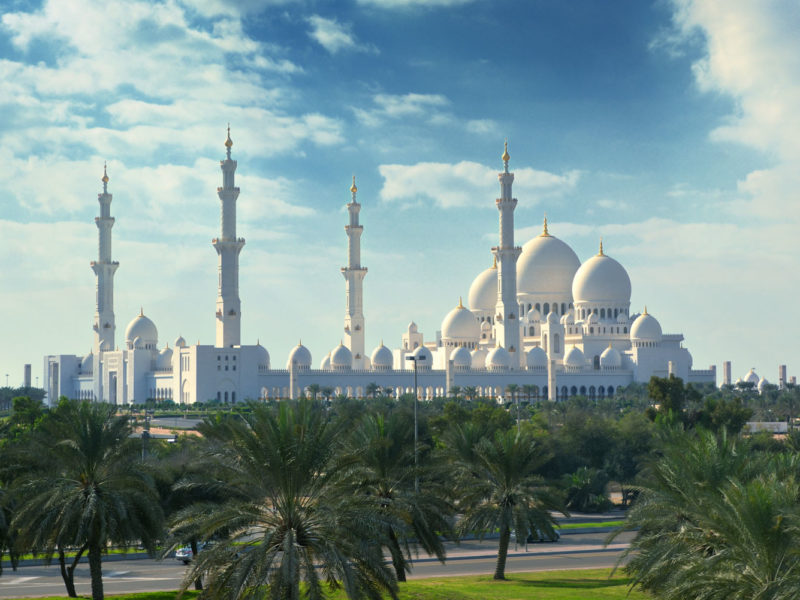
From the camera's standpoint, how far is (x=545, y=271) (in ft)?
347

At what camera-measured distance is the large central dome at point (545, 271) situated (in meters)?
106

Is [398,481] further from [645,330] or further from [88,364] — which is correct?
[88,364]

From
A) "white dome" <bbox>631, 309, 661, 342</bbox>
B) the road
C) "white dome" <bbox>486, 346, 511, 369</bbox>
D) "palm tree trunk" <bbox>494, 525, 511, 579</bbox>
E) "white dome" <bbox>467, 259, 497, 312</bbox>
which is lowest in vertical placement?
the road

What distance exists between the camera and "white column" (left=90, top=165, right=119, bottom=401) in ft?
330

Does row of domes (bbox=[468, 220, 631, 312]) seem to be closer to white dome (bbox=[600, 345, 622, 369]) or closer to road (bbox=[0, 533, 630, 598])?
white dome (bbox=[600, 345, 622, 369])

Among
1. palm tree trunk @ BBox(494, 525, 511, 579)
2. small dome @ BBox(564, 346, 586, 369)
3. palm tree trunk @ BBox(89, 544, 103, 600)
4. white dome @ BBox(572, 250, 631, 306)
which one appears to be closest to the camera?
palm tree trunk @ BBox(89, 544, 103, 600)

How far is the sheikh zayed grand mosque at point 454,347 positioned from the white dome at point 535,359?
0.15m

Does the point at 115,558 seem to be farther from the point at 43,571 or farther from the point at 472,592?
the point at 472,592

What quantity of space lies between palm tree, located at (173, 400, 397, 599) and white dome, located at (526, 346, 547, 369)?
261 feet

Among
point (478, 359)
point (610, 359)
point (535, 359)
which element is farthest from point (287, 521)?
point (610, 359)

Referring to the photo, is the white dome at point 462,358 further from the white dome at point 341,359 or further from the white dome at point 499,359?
the white dome at point 341,359

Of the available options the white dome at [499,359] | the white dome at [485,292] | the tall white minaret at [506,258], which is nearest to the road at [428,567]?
the tall white minaret at [506,258]

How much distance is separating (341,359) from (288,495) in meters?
77.6

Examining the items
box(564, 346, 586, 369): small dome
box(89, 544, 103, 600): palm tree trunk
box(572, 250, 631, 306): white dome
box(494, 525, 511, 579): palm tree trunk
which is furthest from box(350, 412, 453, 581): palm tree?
box(572, 250, 631, 306): white dome
